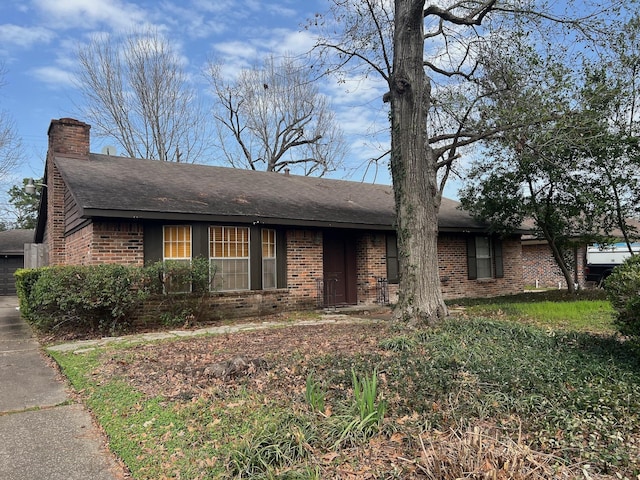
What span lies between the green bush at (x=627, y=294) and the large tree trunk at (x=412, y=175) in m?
2.83

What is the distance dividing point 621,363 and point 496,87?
7.33 metres

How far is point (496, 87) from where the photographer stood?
9.97m

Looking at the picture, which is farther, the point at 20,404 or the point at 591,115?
the point at 591,115

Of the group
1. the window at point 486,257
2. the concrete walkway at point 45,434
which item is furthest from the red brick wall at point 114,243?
the window at point 486,257

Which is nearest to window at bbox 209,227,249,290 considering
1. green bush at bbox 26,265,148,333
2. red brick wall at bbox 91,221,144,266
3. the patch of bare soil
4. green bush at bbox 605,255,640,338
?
red brick wall at bbox 91,221,144,266

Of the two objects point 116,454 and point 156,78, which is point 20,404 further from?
point 156,78

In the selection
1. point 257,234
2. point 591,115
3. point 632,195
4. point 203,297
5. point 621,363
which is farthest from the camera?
point 632,195

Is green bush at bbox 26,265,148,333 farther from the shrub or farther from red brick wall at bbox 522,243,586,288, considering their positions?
red brick wall at bbox 522,243,586,288

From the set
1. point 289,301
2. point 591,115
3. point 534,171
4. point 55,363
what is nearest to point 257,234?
point 289,301

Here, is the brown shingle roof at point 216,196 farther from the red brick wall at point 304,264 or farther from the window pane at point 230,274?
the window pane at point 230,274

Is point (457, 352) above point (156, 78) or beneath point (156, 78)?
beneath

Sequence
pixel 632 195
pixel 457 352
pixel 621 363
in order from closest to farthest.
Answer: pixel 621 363 → pixel 457 352 → pixel 632 195

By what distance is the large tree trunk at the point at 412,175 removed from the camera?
712cm

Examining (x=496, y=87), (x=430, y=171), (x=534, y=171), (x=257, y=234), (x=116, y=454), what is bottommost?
(x=116, y=454)
